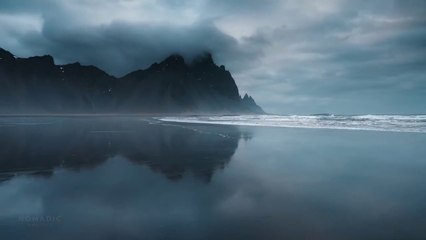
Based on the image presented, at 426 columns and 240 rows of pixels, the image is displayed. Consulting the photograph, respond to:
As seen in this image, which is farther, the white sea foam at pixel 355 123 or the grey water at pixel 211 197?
the white sea foam at pixel 355 123

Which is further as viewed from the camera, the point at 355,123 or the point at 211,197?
the point at 355,123

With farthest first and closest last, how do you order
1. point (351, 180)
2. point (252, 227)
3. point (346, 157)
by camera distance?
point (346, 157)
point (351, 180)
point (252, 227)

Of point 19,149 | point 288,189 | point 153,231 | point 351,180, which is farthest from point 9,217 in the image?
point 19,149

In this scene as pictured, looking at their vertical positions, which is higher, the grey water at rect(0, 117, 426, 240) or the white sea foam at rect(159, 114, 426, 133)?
the white sea foam at rect(159, 114, 426, 133)

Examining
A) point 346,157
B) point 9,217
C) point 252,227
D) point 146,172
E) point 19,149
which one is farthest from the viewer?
point 19,149

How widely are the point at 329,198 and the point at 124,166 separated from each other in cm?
805

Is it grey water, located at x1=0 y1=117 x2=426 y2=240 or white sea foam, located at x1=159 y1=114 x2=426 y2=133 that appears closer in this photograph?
grey water, located at x1=0 y1=117 x2=426 y2=240

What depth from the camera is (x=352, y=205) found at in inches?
301

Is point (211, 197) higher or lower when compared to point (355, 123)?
lower

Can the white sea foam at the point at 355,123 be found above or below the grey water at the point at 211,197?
above

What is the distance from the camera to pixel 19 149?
57.6 ft

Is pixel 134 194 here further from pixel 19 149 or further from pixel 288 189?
pixel 19 149

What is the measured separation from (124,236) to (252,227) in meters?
2.42

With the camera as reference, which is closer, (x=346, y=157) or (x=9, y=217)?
(x=9, y=217)
